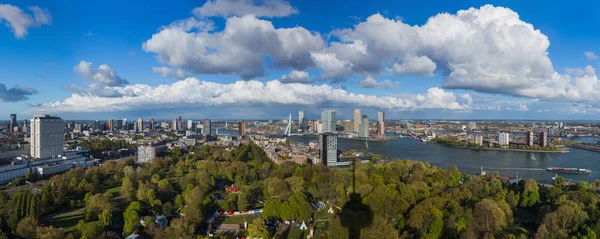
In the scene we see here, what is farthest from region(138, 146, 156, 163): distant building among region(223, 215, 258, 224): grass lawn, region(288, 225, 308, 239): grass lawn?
region(288, 225, 308, 239): grass lawn

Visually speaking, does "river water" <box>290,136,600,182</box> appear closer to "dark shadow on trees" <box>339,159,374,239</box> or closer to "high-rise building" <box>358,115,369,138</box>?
"dark shadow on trees" <box>339,159,374,239</box>

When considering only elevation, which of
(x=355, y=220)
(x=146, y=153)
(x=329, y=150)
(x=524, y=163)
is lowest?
(x=524, y=163)

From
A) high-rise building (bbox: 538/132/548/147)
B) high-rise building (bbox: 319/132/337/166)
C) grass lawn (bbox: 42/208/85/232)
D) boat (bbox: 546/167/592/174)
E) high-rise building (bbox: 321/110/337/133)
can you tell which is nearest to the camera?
grass lawn (bbox: 42/208/85/232)

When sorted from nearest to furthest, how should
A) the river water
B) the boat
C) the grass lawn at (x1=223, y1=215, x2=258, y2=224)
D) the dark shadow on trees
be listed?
the dark shadow on trees, the grass lawn at (x1=223, y1=215, x2=258, y2=224), the river water, the boat

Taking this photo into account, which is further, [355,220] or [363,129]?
[363,129]

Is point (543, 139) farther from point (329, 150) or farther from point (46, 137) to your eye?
point (46, 137)

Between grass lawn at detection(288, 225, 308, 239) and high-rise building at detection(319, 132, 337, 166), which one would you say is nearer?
grass lawn at detection(288, 225, 308, 239)

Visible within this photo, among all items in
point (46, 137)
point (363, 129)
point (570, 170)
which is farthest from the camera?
point (363, 129)

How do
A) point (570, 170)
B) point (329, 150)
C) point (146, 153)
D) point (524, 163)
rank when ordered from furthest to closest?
1. point (146, 153)
2. point (524, 163)
3. point (329, 150)
4. point (570, 170)

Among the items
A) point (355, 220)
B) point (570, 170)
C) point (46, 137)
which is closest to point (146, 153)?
point (46, 137)
